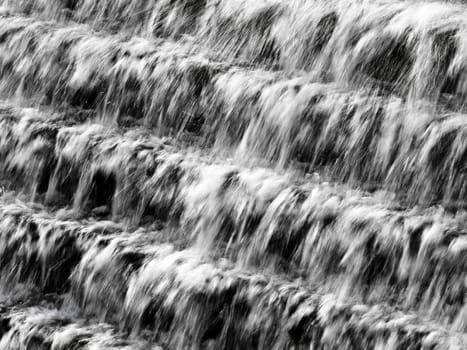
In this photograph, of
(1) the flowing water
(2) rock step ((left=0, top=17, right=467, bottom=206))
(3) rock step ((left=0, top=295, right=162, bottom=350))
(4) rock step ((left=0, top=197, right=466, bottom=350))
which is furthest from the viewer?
(3) rock step ((left=0, top=295, right=162, bottom=350))

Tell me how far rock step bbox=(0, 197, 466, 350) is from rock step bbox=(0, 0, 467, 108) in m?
1.16

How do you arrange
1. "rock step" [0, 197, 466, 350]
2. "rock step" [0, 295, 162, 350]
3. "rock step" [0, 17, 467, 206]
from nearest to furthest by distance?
"rock step" [0, 197, 466, 350], "rock step" [0, 17, 467, 206], "rock step" [0, 295, 162, 350]

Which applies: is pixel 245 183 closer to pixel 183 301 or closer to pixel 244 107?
pixel 244 107

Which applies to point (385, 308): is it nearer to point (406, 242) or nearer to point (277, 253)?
point (406, 242)

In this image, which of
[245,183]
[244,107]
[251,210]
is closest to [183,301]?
[251,210]

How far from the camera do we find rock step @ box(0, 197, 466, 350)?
3793mm

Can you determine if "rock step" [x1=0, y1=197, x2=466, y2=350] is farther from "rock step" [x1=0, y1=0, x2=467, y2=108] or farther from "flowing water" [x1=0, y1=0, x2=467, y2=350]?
"rock step" [x1=0, y1=0, x2=467, y2=108]

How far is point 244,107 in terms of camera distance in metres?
4.65

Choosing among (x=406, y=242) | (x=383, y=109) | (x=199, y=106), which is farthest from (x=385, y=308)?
(x=199, y=106)

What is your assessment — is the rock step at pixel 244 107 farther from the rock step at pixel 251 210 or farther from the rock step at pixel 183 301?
the rock step at pixel 183 301

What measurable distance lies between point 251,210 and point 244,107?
0.65 m

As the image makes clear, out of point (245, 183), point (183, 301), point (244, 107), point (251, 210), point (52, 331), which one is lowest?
point (52, 331)

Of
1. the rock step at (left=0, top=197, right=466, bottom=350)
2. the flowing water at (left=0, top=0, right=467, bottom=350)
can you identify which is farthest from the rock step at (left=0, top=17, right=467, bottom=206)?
the rock step at (left=0, top=197, right=466, bottom=350)

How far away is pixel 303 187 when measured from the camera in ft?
14.0
